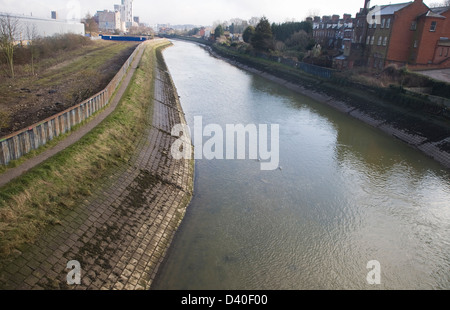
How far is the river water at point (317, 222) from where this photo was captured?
35.8 ft

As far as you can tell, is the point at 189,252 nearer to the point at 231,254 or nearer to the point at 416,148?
the point at 231,254

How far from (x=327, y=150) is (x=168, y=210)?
529 inches

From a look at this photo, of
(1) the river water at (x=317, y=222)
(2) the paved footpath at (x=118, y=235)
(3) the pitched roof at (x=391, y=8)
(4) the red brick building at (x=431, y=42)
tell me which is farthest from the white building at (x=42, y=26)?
(4) the red brick building at (x=431, y=42)

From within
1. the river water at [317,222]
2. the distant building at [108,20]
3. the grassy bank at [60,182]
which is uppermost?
the distant building at [108,20]

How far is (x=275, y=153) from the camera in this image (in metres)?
21.2

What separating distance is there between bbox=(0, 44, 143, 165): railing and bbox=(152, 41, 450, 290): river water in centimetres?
624

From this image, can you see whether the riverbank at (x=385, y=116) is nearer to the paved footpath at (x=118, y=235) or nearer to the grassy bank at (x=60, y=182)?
the paved footpath at (x=118, y=235)

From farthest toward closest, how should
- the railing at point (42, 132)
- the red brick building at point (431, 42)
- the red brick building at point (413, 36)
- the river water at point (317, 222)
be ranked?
the red brick building at point (413, 36), the red brick building at point (431, 42), the railing at point (42, 132), the river water at point (317, 222)

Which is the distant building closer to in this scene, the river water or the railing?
the river water

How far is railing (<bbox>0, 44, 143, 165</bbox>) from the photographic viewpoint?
36.7 ft

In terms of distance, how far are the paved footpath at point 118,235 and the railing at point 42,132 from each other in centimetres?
293
